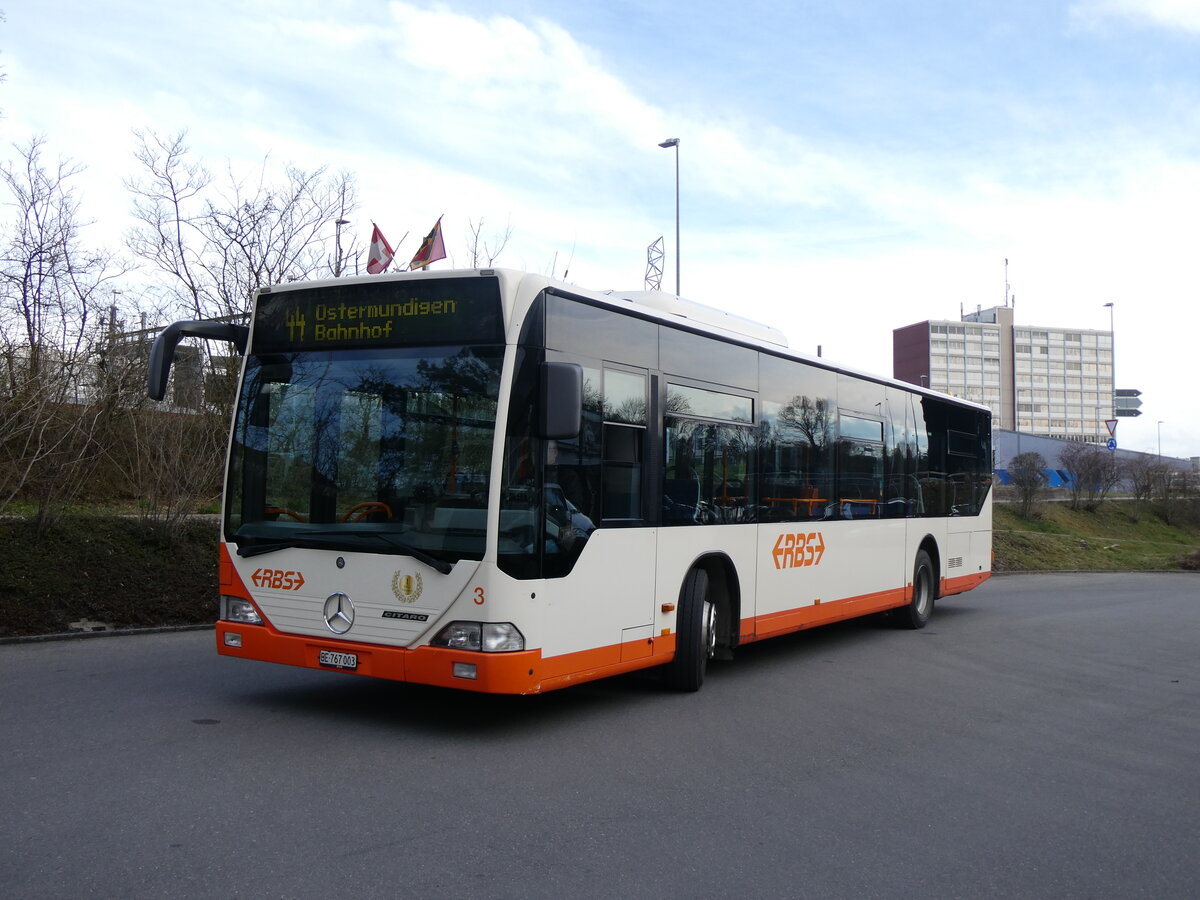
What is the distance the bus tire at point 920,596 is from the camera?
14.5 meters

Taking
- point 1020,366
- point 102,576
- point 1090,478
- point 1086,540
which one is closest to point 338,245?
point 102,576

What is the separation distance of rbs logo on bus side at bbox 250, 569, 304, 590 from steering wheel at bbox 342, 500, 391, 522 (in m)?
0.61

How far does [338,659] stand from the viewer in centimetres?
747

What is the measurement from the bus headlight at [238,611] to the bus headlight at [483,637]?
1.66m

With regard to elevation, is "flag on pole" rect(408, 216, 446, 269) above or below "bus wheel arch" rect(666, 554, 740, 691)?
above

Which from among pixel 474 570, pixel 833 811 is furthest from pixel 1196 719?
pixel 474 570

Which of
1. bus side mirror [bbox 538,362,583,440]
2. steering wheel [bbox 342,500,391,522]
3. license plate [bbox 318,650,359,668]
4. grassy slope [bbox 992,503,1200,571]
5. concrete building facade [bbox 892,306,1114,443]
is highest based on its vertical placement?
concrete building facade [bbox 892,306,1114,443]

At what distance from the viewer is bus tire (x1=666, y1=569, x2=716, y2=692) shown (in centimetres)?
903

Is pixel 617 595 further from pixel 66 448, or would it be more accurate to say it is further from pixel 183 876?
pixel 66 448

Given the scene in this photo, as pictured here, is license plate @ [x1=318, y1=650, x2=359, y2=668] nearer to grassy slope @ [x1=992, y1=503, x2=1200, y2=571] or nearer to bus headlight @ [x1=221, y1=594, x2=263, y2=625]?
bus headlight @ [x1=221, y1=594, x2=263, y2=625]

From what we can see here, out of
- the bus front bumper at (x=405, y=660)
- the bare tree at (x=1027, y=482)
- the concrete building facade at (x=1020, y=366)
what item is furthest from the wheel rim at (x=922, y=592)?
the concrete building facade at (x=1020, y=366)

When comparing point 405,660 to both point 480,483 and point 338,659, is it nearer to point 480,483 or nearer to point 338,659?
point 338,659

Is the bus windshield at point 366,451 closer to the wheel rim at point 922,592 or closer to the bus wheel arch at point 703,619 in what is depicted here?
the bus wheel arch at point 703,619

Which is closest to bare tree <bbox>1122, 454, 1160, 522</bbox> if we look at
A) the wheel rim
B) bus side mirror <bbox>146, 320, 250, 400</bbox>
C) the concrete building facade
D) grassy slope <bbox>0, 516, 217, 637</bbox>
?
the wheel rim
